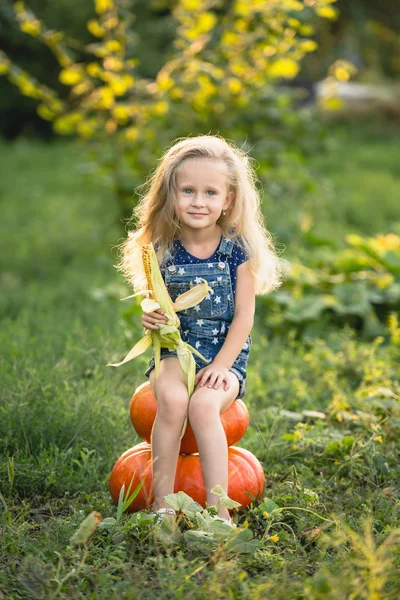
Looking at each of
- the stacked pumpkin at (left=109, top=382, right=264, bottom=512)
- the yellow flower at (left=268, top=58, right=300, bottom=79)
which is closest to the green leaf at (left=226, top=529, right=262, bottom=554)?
the stacked pumpkin at (left=109, top=382, right=264, bottom=512)

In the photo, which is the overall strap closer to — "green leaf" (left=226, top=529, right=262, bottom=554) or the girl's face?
the girl's face

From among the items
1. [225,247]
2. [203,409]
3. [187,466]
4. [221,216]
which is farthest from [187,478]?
[221,216]

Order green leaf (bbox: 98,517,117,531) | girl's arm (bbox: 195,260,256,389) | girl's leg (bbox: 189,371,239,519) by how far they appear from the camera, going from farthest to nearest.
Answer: girl's arm (bbox: 195,260,256,389)
girl's leg (bbox: 189,371,239,519)
green leaf (bbox: 98,517,117,531)

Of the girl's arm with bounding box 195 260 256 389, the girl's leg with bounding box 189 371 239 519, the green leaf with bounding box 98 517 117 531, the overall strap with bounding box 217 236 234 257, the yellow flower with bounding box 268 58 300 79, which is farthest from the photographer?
the yellow flower with bounding box 268 58 300 79

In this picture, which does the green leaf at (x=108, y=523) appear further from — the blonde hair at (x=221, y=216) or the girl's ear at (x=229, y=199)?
the girl's ear at (x=229, y=199)

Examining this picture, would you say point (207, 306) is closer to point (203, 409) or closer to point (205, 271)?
point (205, 271)

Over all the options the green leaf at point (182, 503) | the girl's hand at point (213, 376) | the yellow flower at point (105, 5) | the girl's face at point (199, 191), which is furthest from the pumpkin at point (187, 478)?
the yellow flower at point (105, 5)

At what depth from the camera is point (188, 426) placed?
2928 mm

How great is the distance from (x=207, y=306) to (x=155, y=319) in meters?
0.23

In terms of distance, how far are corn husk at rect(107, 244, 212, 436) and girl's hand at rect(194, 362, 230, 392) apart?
4 centimetres

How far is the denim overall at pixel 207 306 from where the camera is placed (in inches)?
117

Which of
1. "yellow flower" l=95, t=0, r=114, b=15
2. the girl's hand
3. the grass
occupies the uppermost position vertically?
"yellow flower" l=95, t=0, r=114, b=15

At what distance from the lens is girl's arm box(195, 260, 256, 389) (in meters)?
2.89

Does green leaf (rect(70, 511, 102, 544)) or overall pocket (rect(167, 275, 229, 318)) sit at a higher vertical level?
overall pocket (rect(167, 275, 229, 318))
